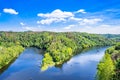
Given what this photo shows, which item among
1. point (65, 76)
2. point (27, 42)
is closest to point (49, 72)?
point (65, 76)

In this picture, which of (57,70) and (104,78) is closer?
(104,78)

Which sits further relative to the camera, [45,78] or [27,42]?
[27,42]

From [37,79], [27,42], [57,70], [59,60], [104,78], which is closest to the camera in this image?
[104,78]

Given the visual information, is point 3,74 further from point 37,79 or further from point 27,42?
point 27,42

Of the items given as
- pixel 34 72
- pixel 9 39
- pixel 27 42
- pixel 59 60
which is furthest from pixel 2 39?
pixel 34 72

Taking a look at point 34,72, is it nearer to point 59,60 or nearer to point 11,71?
point 11,71

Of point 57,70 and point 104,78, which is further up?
point 104,78

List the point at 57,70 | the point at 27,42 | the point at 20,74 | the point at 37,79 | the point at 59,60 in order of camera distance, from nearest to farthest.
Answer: the point at 37,79 → the point at 20,74 → the point at 57,70 → the point at 59,60 → the point at 27,42

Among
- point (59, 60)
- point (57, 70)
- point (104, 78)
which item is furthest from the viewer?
point (59, 60)

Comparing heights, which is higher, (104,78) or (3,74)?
(104,78)
